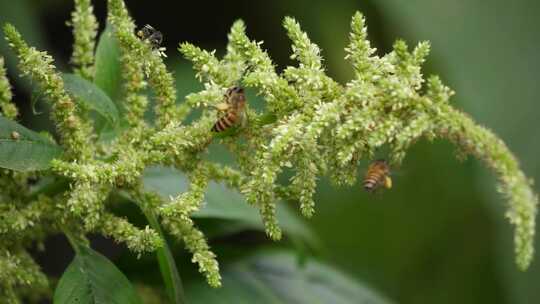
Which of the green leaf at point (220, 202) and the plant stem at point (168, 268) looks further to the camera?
the green leaf at point (220, 202)

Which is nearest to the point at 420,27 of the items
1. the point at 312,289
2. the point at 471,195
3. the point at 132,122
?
the point at 471,195

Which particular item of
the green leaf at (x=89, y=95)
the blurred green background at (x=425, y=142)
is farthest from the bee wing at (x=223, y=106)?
the blurred green background at (x=425, y=142)

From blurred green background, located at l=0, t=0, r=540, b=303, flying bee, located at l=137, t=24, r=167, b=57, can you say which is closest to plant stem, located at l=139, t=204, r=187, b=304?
flying bee, located at l=137, t=24, r=167, b=57

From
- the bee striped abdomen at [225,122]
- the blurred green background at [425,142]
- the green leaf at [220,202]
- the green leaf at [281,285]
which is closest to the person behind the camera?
the bee striped abdomen at [225,122]

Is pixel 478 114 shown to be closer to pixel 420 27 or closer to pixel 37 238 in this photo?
pixel 420 27

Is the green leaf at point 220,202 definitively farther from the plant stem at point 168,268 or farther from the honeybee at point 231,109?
the honeybee at point 231,109

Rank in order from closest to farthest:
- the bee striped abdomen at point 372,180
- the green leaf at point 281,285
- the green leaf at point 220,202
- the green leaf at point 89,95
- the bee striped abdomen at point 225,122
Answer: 1. the bee striped abdomen at point 225,122
2. the green leaf at point 89,95
3. the bee striped abdomen at point 372,180
4. the green leaf at point 220,202
5. the green leaf at point 281,285

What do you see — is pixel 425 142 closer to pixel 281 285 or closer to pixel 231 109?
pixel 281 285
